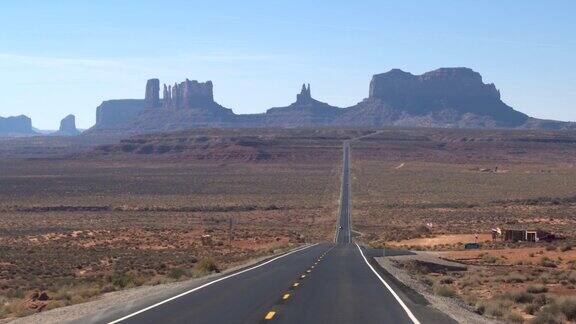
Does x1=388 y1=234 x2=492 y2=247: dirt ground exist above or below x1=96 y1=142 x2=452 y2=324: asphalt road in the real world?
below

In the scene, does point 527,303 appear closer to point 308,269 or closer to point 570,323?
point 570,323

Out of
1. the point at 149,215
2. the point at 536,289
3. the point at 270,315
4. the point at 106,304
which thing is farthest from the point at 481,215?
the point at 270,315

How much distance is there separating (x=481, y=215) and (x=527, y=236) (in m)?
28.5

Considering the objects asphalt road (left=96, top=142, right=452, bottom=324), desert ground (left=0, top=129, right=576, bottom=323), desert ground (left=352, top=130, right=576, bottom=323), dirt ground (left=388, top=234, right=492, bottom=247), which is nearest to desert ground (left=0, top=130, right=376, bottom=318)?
desert ground (left=0, top=129, right=576, bottom=323)

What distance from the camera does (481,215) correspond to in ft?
281

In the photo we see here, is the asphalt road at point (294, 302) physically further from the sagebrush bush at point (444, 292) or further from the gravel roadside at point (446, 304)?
the sagebrush bush at point (444, 292)

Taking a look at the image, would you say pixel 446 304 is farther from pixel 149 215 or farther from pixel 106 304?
pixel 149 215

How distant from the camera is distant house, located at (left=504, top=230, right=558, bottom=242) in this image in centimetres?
5666

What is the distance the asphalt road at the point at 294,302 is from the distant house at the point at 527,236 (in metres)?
25.8

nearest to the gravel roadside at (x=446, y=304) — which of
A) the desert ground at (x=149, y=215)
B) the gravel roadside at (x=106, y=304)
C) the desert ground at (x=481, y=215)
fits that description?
the desert ground at (x=481, y=215)

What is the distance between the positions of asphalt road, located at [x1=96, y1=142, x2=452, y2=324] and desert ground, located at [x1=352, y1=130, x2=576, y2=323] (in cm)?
234

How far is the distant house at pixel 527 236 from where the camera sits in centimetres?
5666

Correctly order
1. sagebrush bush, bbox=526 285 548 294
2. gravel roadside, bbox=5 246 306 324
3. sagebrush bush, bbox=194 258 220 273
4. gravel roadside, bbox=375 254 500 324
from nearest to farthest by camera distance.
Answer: gravel roadside, bbox=5 246 306 324
gravel roadside, bbox=375 254 500 324
sagebrush bush, bbox=526 285 548 294
sagebrush bush, bbox=194 258 220 273

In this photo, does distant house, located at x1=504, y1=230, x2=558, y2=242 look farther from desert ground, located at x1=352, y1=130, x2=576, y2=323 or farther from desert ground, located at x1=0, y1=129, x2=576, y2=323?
desert ground, located at x1=352, y1=130, x2=576, y2=323
